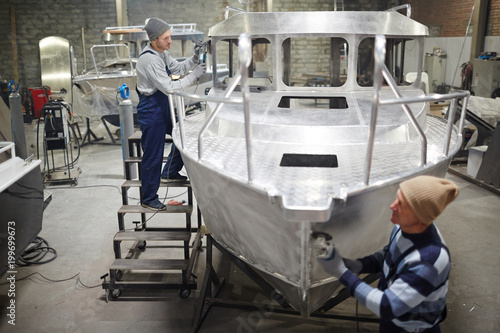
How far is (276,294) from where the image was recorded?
136 inches

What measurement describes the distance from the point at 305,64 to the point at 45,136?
453 inches

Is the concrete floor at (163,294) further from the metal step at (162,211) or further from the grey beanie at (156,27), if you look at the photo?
the grey beanie at (156,27)

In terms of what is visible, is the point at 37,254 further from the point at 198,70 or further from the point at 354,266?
the point at 354,266

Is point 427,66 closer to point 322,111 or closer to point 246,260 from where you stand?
point 322,111

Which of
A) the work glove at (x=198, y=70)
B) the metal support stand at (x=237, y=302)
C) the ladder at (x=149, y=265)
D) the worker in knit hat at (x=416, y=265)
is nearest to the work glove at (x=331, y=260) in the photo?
the worker in knit hat at (x=416, y=265)

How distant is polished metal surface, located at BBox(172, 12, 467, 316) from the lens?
2.53m

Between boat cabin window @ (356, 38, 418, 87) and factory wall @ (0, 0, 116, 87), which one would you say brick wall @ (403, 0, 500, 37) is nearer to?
boat cabin window @ (356, 38, 418, 87)

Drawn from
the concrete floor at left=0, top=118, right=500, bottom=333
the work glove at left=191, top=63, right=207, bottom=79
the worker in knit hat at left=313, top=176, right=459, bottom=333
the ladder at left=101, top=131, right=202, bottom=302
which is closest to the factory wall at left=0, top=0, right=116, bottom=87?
the concrete floor at left=0, top=118, right=500, bottom=333

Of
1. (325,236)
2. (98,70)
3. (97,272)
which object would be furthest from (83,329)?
(98,70)

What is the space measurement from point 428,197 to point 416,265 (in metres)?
0.32

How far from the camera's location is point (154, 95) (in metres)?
4.37

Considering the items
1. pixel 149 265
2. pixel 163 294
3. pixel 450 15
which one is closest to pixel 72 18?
pixel 450 15

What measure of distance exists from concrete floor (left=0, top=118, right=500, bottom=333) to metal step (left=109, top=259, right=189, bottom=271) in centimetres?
28

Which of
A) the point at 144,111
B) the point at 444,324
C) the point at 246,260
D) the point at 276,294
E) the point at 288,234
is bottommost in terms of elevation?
the point at 444,324
